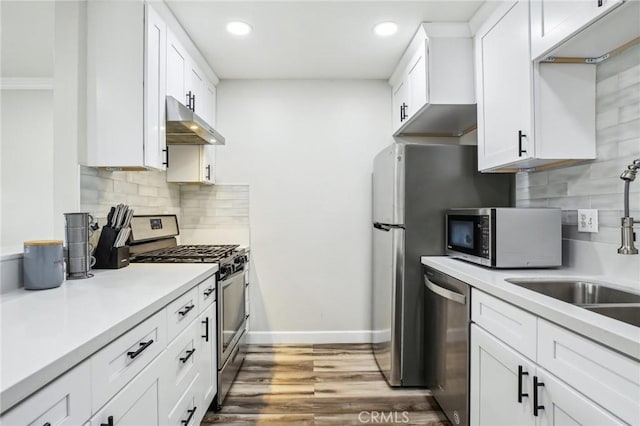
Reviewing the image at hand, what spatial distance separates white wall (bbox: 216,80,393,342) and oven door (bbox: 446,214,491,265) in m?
1.02

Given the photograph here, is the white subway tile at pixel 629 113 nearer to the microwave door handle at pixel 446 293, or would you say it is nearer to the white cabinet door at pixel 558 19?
the white cabinet door at pixel 558 19

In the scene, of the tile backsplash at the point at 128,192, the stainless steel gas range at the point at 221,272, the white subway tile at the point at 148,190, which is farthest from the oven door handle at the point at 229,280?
the white subway tile at the point at 148,190

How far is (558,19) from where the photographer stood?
1.42 m

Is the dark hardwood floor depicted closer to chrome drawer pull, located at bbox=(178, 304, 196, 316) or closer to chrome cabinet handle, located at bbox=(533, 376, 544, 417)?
chrome drawer pull, located at bbox=(178, 304, 196, 316)

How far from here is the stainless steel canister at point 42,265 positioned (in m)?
1.36

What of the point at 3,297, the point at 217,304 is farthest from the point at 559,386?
the point at 3,297

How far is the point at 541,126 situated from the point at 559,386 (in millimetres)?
1141

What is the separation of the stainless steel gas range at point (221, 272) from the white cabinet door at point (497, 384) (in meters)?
1.41

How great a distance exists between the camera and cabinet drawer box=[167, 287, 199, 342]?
1389mm

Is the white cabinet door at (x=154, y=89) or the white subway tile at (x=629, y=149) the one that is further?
the white cabinet door at (x=154, y=89)

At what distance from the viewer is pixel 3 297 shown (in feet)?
4.15

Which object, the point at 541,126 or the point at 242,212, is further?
the point at 242,212

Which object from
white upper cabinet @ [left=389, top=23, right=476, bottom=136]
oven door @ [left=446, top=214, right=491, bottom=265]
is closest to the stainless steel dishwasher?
oven door @ [left=446, top=214, right=491, bottom=265]

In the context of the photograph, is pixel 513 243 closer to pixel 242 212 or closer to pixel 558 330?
pixel 558 330
